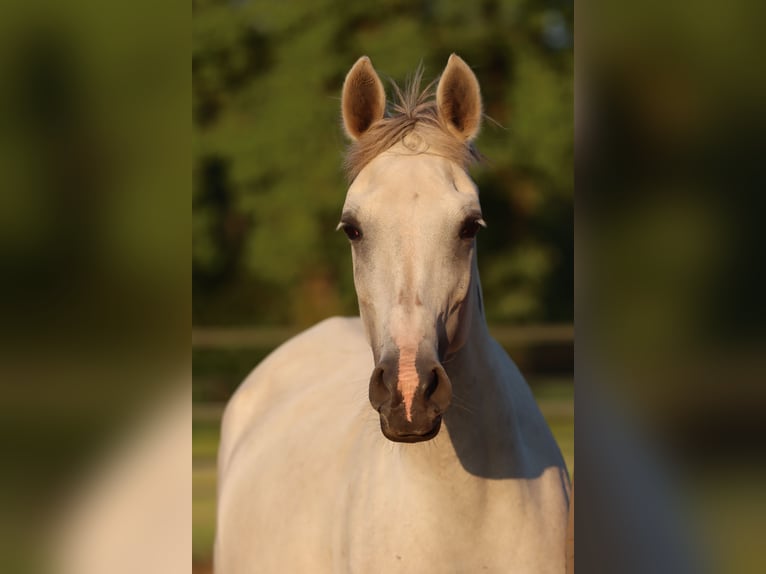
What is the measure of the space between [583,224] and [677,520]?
0.93 feet

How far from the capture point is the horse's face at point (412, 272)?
2.11 metres

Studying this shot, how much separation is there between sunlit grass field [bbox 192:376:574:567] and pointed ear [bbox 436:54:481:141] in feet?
8.65

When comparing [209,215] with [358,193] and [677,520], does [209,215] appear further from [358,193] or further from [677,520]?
[677,520]

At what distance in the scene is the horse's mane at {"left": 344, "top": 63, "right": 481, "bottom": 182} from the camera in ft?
8.35

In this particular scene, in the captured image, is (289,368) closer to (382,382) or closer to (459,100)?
(459,100)

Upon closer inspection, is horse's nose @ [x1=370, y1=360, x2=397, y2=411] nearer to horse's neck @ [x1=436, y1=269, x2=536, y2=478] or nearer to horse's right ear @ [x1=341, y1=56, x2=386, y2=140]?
horse's neck @ [x1=436, y1=269, x2=536, y2=478]

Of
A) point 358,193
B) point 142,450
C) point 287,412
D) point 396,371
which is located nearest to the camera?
point 142,450

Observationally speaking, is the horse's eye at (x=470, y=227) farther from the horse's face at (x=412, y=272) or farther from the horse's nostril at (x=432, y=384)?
the horse's nostril at (x=432, y=384)

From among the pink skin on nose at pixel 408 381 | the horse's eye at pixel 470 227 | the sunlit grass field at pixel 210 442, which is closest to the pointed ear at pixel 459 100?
the horse's eye at pixel 470 227

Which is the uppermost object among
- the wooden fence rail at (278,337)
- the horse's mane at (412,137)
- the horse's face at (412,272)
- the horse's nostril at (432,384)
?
the horse's mane at (412,137)

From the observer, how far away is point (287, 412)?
419 centimetres

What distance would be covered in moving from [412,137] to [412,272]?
0.48 metres

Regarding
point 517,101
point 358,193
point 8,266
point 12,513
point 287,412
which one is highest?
point 517,101

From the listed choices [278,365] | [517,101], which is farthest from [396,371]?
[517,101]
